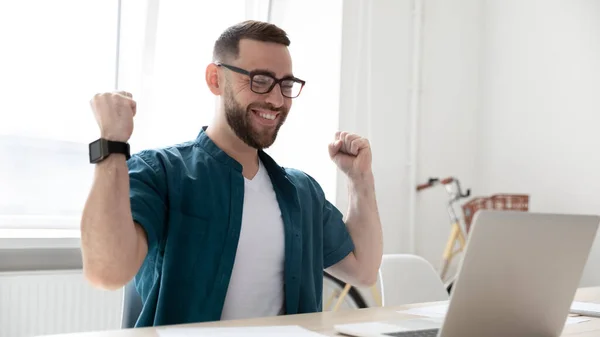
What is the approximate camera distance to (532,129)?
416cm

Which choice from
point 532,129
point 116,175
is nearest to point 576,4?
point 532,129

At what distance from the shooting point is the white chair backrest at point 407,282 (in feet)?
7.21

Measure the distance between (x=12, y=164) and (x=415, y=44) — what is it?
7.56ft

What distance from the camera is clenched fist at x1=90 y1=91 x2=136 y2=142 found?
1.39 metres

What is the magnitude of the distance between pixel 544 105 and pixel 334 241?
261 cm

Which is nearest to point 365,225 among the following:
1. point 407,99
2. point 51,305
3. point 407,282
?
point 407,282

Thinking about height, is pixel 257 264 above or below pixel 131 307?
above

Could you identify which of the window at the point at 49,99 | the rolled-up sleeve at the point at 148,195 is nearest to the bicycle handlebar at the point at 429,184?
the window at the point at 49,99

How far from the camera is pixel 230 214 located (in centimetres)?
167

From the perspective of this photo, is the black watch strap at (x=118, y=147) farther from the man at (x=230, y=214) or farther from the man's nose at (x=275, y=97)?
the man's nose at (x=275, y=97)

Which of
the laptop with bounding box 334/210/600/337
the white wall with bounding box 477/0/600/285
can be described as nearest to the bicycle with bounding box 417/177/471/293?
the white wall with bounding box 477/0/600/285

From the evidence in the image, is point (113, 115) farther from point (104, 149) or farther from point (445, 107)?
point (445, 107)

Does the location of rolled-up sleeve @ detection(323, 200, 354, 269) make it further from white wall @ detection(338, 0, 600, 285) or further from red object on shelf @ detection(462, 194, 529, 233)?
red object on shelf @ detection(462, 194, 529, 233)

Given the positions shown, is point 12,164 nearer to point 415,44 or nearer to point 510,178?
point 415,44
